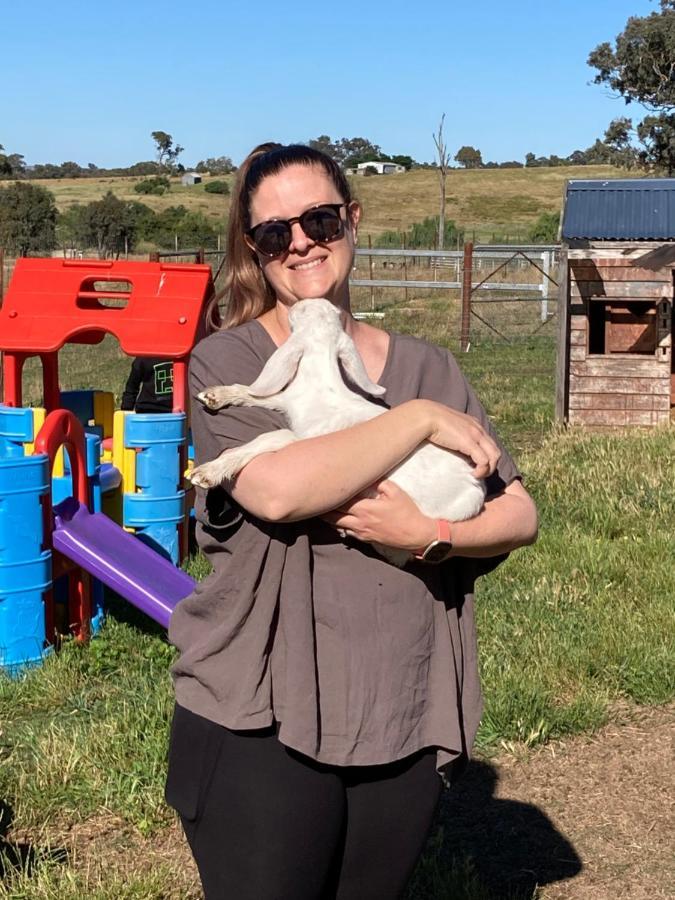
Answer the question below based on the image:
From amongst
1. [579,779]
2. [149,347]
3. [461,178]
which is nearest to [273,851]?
[579,779]

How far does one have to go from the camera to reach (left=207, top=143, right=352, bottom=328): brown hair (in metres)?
2.38

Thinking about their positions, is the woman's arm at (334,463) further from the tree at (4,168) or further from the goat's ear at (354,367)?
the tree at (4,168)

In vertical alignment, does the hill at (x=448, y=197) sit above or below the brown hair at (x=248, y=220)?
above

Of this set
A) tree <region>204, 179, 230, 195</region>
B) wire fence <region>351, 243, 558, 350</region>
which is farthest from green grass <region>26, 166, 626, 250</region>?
wire fence <region>351, 243, 558, 350</region>

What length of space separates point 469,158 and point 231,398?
129129mm

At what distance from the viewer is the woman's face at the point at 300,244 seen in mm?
2346

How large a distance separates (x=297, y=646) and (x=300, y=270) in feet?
2.67

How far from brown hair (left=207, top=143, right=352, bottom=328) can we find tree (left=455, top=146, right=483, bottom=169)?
128 meters

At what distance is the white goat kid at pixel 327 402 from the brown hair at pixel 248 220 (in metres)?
0.16

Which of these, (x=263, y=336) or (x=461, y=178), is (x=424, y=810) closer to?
(x=263, y=336)

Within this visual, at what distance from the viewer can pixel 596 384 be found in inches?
485

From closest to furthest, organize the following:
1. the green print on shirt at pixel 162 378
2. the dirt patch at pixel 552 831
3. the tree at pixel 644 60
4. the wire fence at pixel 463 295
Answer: the dirt patch at pixel 552 831
the green print on shirt at pixel 162 378
the wire fence at pixel 463 295
the tree at pixel 644 60

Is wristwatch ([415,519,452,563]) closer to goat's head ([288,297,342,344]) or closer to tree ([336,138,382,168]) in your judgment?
goat's head ([288,297,342,344])

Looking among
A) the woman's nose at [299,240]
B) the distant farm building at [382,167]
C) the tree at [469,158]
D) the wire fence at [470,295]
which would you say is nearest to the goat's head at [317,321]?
the woman's nose at [299,240]
